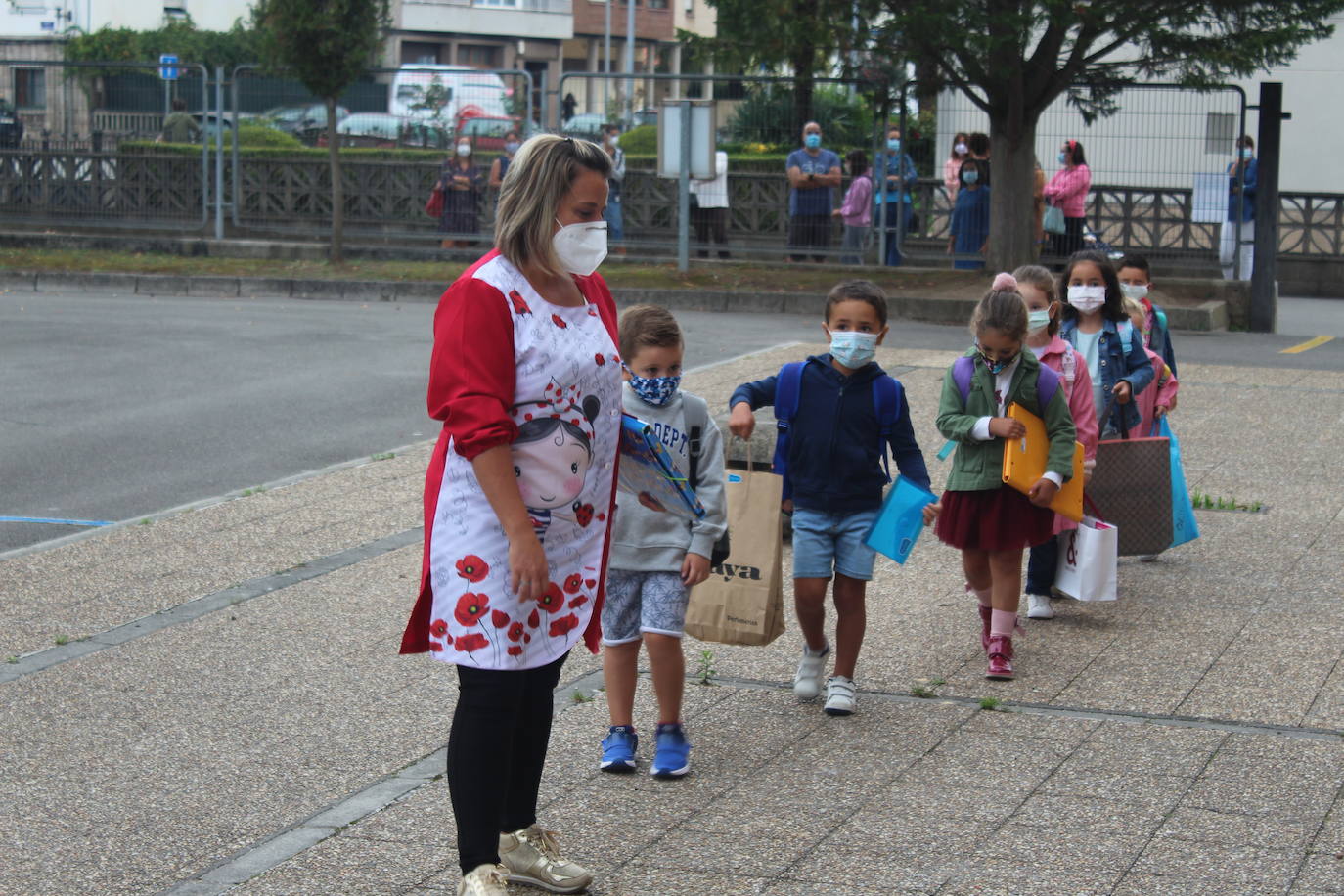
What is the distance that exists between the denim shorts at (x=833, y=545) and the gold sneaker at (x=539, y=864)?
1524 mm

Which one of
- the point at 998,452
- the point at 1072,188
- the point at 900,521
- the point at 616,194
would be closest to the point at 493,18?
the point at 616,194

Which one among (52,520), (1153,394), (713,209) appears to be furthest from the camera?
(713,209)

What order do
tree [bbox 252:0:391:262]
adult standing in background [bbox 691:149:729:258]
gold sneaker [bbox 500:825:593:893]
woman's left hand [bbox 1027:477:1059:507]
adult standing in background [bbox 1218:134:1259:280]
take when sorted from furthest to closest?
adult standing in background [bbox 691:149:729:258] < tree [bbox 252:0:391:262] < adult standing in background [bbox 1218:134:1259:280] < woman's left hand [bbox 1027:477:1059:507] < gold sneaker [bbox 500:825:593:893]

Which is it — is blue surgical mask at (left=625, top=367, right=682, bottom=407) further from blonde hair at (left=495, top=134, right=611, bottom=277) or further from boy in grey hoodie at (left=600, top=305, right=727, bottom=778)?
blonde hair at (left=495, top=134, right=611, bottom=277)

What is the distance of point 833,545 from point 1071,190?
555 inches

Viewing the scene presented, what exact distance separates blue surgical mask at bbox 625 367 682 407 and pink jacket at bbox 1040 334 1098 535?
2140mm

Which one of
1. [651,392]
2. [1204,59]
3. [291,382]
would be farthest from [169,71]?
[651,392]

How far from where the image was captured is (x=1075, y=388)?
616cm

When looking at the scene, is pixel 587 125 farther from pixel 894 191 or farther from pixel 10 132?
pixel 10 132

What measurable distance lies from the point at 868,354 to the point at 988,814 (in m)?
1.50

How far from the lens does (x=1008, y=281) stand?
578 centimetres

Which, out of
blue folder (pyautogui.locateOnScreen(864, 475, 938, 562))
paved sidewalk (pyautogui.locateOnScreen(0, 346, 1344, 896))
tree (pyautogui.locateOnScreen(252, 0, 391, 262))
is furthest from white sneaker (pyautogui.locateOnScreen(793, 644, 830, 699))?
tree (pyautogui.locateOnScreen(252, 0, 391, 262))

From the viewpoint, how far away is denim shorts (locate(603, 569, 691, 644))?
14.8 ft

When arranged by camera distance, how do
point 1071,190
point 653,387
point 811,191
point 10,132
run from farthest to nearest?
point 10,132
point 811,191
point 1071,190
point 653,387
